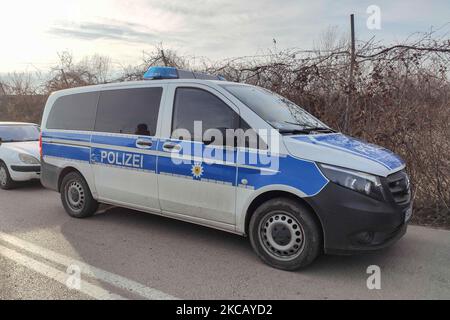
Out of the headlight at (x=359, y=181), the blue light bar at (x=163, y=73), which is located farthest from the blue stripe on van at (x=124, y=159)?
the headlight at (x=359, y=181)

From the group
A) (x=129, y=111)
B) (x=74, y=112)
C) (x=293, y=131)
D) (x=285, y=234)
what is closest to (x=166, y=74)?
(x=129, y=111)

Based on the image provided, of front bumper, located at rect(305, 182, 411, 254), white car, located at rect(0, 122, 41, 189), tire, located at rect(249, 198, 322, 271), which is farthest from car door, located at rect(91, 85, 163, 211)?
white car, located at rect(0, 122, 41, 189)

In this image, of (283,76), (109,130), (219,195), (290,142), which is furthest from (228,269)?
(283,76)

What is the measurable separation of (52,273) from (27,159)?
16.6 feet

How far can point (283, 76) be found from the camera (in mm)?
7598

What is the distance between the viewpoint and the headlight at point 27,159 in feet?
26.0

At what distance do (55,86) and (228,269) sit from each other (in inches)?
555

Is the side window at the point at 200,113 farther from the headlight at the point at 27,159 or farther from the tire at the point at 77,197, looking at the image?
the headlight at the point at 27,159

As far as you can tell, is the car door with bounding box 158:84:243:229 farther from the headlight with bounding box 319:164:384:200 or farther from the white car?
the white car

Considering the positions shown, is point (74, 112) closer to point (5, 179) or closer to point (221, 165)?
point (221, 165)

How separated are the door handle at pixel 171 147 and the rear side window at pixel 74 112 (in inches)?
60.7

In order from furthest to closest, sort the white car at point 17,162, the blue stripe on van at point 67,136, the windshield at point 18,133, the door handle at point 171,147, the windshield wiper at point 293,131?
1. the windshield at point 18,133
2. the white car at point 17,162
3. the blue stripe on van at point 67,136
4. the door handle at point 171,147
5. the windshield wiper at point 293,131

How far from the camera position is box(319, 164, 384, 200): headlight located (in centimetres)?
344
